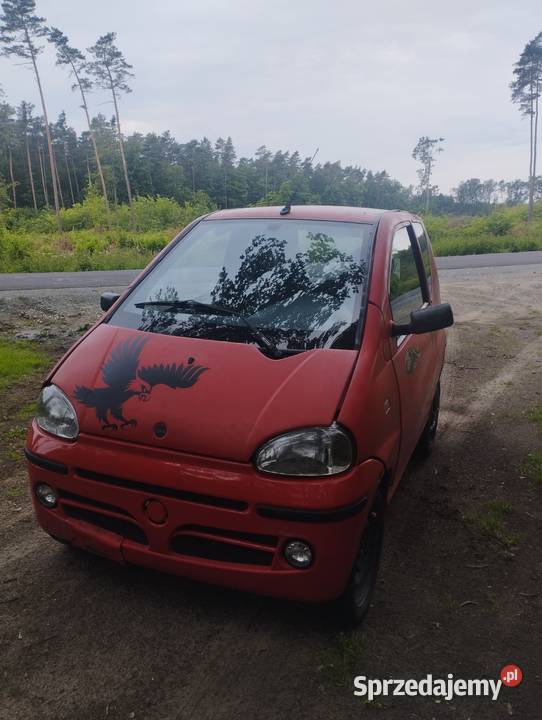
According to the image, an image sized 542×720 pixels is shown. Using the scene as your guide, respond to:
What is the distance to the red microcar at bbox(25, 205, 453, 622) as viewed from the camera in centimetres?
237

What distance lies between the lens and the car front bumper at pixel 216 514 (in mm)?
2332

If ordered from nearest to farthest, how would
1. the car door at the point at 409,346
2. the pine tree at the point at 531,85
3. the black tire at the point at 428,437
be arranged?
the car door at the point at 409,346 < the black tire at the point at 428,437 < the pine tree at the point at 531,85

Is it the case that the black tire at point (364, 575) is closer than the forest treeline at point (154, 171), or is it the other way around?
the black tire at point (364, 575)

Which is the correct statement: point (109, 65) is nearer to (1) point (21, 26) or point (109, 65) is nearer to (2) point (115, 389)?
(1) point (21, 26)

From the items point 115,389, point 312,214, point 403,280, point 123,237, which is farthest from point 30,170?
point 115,389

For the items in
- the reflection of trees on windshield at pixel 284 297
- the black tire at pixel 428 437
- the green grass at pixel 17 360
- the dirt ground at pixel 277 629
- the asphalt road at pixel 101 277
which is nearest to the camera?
the dirt ground at pixel 277 629

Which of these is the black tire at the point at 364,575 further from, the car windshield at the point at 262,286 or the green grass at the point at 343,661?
the car windshield at the point at 262,286

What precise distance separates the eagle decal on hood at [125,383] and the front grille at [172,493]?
22 centimetres

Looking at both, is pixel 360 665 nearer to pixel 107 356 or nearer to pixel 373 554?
pixel 373 554

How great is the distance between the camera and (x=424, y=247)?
15.3 ft

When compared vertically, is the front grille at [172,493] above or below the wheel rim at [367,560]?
above

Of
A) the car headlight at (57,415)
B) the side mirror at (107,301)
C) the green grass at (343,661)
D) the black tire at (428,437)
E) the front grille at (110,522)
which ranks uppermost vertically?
the side mirror at (107,301)

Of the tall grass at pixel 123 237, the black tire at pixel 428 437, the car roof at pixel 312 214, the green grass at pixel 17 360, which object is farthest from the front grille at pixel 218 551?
the tall grass at pixel 123 237

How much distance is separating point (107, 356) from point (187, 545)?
990 millimetres
